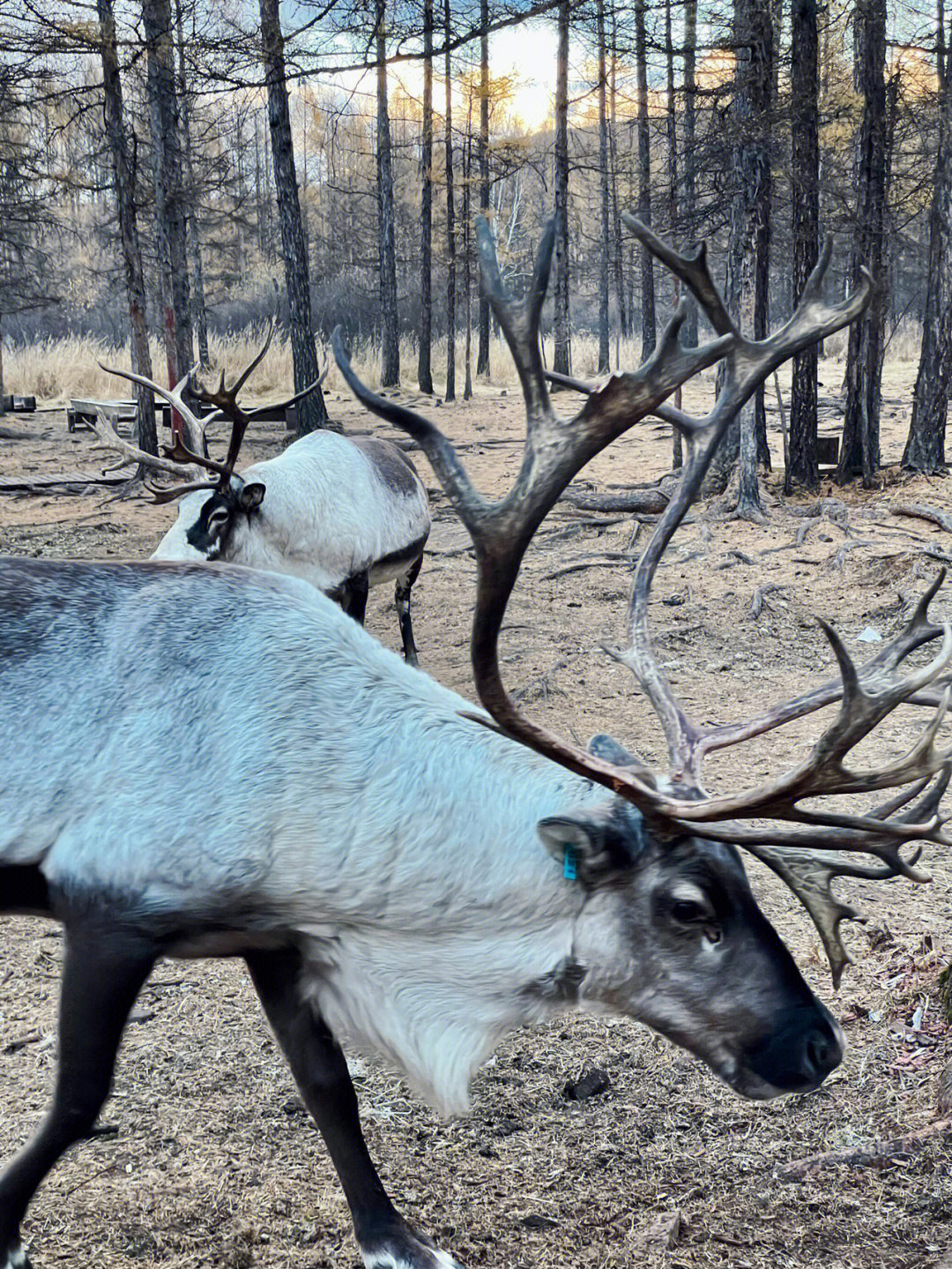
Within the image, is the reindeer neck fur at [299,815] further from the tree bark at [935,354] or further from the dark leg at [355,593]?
the tree bark at [935,354]

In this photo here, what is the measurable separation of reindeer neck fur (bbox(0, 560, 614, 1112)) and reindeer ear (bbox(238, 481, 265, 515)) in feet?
10.6

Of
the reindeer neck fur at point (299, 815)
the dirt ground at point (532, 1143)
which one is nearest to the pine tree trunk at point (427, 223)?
the dirt ground at point (532, 1143)

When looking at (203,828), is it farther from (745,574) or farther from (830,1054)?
(745,574)

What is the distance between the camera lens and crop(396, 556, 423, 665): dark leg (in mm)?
6473

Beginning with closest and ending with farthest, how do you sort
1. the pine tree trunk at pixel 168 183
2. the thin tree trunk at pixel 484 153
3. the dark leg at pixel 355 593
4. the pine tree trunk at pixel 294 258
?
the dark leg at pixel 355 593 < the pine tree trunk at pixel 168 183 < the pine tree trunk at pixel 294 258 < the thin tree trunk at pixel 484 153

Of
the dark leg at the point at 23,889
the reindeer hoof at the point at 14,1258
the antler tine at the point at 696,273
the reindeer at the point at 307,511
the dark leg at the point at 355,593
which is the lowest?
the reindeer hoof at the point at 14,1258

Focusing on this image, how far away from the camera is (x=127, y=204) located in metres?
10.9

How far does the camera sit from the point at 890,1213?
2.24 metres

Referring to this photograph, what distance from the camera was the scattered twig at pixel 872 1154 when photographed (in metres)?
2.38

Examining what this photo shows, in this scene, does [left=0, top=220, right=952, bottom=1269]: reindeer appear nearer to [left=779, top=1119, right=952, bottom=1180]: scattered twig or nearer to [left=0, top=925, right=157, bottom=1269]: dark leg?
[left=0, top=925, right=157, bottom=1269]: dark leg

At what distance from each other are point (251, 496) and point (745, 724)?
3707 millimetres

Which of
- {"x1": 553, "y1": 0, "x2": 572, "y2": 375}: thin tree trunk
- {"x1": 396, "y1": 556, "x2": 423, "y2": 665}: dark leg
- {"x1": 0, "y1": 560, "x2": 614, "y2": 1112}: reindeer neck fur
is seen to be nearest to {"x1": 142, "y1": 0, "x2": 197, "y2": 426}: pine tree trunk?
{"x1": 396, "y1": 556, "x2": 423, "y2": 665}: dark leg

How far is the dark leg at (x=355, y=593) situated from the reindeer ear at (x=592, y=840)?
4.08 metres

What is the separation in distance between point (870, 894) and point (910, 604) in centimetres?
366
